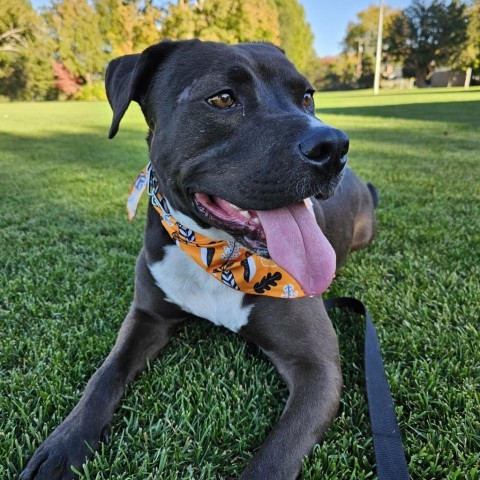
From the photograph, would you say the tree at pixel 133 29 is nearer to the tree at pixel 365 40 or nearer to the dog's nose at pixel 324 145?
the dog's nose at pixel 324 145

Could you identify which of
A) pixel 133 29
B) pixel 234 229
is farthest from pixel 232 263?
pixel 133 29

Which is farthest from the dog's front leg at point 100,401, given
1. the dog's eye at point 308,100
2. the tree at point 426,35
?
the tree at point 426,35

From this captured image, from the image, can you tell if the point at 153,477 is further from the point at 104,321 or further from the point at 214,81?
the point at 214,81

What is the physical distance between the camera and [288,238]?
2.18 meters

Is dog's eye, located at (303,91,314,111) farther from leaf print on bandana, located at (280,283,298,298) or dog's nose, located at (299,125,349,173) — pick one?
leaf print on bandana, located at (280,283,298,298)

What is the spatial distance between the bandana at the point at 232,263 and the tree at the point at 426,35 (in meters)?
65.7

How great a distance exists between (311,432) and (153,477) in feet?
2.14

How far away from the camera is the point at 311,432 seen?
6.27 feet

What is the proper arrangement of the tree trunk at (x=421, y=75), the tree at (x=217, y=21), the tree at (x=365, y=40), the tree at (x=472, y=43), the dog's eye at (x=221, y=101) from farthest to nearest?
the tree at (x=365, y=40)
the tree trunk at (x=421, y=75)
the tree at (x=472, y=43)
the tree at (x=217, y=21)
the dog's eye at (x=221, y=101)

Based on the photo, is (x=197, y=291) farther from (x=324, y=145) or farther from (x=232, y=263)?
(x=324, y=145)

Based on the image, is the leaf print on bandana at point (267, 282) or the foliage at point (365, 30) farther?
the foliage at point (365, 30)

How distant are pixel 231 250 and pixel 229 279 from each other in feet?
0.53

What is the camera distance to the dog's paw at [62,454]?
5.94 ft

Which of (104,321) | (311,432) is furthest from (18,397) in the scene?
(311,432)
